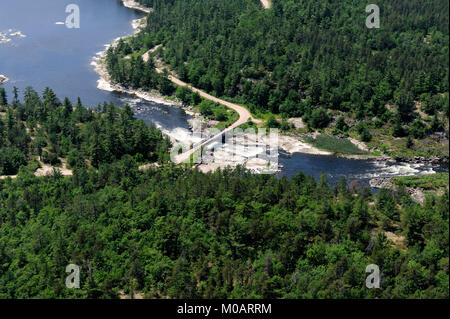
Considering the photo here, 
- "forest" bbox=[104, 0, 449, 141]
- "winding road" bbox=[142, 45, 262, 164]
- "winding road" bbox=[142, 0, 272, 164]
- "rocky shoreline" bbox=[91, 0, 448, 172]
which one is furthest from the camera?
"forest" bbox=[104, 0, 449, 141]

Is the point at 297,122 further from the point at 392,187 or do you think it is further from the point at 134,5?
the point at 134,5

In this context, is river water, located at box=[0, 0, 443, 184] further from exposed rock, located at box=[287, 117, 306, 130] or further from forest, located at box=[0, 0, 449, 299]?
exposed rock, located at box=[287, 117, 306, 130]

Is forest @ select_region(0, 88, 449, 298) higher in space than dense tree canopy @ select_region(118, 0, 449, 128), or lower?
lower

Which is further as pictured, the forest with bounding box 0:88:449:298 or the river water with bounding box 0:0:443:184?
the river water with bounding box 0:0:443:184

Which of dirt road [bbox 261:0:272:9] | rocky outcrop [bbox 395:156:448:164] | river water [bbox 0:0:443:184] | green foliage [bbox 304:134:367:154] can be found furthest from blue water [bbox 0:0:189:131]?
rocky outcrop [bbox 395:156:448:164]

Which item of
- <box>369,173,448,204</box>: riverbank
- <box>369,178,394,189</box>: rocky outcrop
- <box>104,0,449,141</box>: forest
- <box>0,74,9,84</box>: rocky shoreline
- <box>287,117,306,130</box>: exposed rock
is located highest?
<box>104,0,449,141</box>: forest

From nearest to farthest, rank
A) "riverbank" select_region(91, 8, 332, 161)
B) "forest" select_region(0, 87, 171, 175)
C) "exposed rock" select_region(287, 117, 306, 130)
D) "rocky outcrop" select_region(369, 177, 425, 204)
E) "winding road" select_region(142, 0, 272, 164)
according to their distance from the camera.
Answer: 1. "rocky outcrop" select_region(369, 177, 425, 204)
2. "forest" select_region(0, 87, 171, 175)
3. "winding road" select_region(142, 0, 272, 164)
4. "riverbank" select_region(91, 8, 332, 161)
5. "exposed rock" select_region(287, 117, 306, 130)

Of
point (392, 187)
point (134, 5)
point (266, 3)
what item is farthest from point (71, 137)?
point (134, 5)
